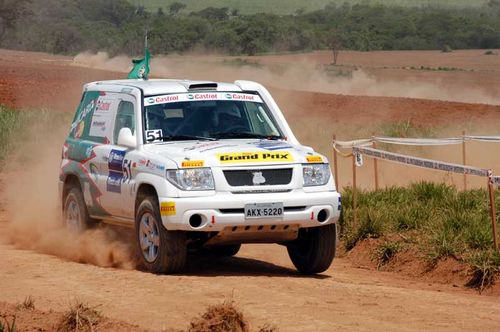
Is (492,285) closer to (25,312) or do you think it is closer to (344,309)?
(344,309)

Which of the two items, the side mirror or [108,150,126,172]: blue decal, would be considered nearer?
the side mirror

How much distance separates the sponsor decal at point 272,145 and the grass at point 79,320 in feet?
11.1

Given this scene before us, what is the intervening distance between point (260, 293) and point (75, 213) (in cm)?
378

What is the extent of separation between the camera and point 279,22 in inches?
3531

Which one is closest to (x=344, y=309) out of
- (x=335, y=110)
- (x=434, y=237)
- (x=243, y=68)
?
(x=434, y=237)

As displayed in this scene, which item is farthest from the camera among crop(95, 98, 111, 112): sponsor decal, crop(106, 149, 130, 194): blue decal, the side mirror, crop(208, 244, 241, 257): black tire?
crop(208, 244, 241, 257): black tire

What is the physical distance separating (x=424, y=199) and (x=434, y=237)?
244cm

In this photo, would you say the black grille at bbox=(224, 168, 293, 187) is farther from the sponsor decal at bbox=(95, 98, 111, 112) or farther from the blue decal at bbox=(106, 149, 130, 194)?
the sponsor decal at bbox=(95, 98, 111, 112)

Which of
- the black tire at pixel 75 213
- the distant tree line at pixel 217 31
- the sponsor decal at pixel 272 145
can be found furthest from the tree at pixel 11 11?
the sponsor decal at pixel 272 145

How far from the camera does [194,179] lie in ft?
37.9

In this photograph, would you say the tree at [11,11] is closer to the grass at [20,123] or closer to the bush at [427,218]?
the grass at [20,123]

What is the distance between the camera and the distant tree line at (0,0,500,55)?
78688 mm

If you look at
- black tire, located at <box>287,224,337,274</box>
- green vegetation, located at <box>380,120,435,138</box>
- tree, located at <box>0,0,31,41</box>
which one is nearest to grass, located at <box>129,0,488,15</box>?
tree, located at <box>0,0,31,41</box>

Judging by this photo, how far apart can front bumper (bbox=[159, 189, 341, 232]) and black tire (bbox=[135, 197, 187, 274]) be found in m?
0.19
